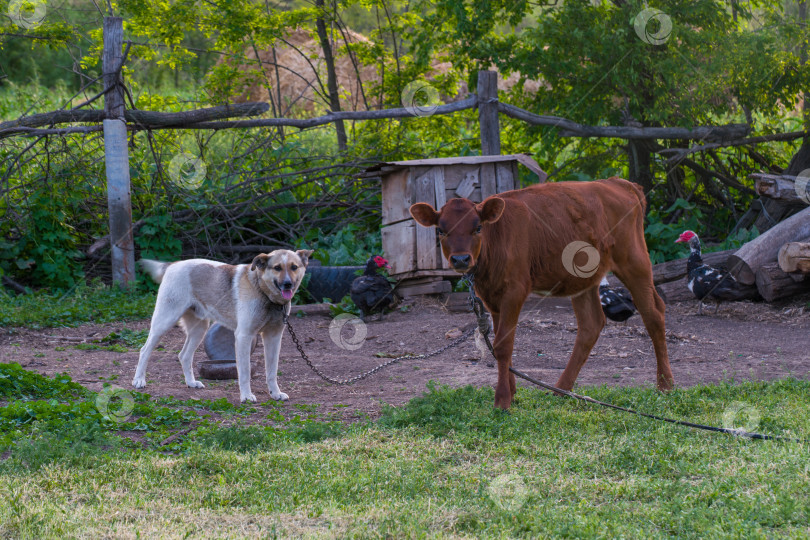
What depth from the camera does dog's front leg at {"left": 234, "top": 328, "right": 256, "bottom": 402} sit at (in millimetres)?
6102

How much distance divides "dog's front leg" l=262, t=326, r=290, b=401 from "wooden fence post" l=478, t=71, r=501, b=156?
5.65m

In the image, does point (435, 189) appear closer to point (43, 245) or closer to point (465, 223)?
point (465, 223)

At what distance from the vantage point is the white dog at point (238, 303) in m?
6.19

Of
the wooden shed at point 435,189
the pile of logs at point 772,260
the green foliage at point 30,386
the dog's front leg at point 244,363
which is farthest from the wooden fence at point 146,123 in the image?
the green foliage at point 30,386

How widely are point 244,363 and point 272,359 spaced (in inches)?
11.0

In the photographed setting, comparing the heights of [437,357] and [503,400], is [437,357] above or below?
below

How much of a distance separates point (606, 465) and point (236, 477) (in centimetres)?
195

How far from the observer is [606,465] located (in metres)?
4.10

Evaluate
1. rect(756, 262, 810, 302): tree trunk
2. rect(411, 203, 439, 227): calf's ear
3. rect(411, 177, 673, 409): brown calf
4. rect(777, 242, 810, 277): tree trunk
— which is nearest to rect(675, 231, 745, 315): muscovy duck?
rect(756, 262, 810, 302): tree trunk

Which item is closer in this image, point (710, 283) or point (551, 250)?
point (551, 250)

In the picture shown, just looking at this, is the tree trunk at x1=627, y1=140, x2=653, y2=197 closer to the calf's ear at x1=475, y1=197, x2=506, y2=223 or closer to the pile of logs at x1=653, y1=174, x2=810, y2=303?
the pile of logs at x1=653, y1=174, x2=810, y2=303

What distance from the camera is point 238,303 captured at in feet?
20.8

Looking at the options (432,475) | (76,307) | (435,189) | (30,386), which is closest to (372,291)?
(435,189)

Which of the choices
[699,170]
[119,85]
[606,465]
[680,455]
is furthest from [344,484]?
[699,170]
